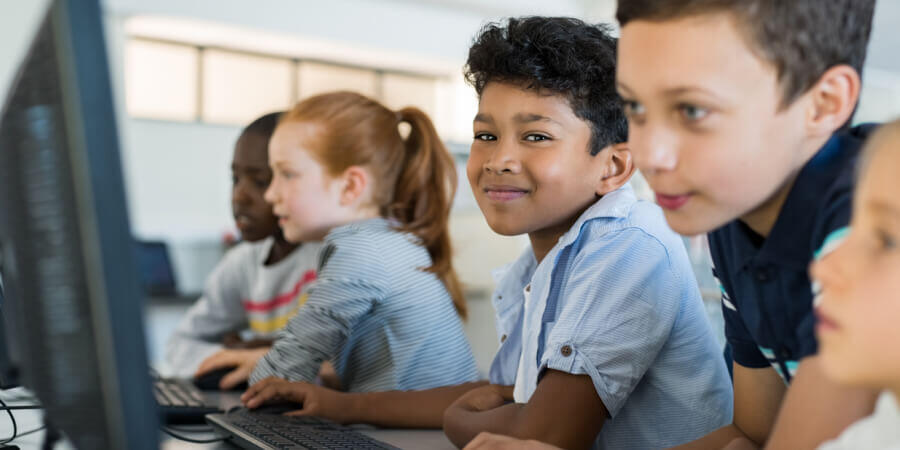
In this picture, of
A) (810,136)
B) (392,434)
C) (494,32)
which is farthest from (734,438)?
(494,32)

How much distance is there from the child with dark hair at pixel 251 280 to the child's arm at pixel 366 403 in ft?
1.94

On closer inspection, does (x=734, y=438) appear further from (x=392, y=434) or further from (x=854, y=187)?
(x=392, y=434)

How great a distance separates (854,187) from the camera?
1.90 feet

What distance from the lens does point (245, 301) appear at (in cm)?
192

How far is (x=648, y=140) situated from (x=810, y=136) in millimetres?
122

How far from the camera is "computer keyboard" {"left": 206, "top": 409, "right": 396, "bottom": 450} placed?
0.88m

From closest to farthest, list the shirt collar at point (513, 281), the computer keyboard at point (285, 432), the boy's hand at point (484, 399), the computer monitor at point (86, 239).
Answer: the computer monitor at point (86, 239)
the computer keyboard at point (285, 432)
the boy's hand at point (484, 399)
the shirt collar at point (513, 281)

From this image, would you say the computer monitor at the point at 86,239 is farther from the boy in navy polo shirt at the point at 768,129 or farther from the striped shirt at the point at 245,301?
the striped shirt at the point at 245,301

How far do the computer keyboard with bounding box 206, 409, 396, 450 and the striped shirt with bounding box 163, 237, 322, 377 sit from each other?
2.40 feet

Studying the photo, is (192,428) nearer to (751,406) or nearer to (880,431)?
(751,406)

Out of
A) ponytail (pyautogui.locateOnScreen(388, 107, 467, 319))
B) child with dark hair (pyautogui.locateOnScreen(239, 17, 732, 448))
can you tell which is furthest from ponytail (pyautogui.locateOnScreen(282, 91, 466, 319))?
child with dark hair (pyautogui.locateOnScreen(239, 17, 732, 448))

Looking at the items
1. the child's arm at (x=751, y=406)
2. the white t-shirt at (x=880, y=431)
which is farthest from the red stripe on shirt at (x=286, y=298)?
the white t-shirt at (x=880, y=431)

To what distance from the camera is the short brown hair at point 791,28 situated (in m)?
0.61

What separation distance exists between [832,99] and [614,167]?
17.8 inches
